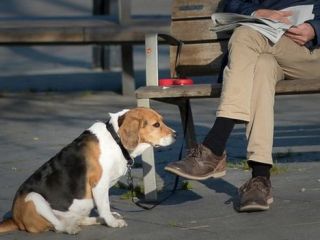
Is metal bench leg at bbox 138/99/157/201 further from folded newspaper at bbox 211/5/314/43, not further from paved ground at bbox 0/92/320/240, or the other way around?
folded newspaper at bbox 211/5/314/43

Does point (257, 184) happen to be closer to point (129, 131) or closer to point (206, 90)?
point (206, 90)

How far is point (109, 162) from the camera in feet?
17.0

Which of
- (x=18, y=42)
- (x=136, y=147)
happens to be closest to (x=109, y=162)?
(x=136, y=147)

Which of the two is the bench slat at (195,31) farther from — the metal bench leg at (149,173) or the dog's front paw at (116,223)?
the dog's front paw at (116,223)

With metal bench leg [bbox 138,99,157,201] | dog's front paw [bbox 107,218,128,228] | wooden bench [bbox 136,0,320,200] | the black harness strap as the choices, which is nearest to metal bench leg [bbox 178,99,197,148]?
wooden bench [bbox 136,0,320,200]

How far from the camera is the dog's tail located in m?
5.21

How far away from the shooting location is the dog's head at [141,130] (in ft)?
17.2

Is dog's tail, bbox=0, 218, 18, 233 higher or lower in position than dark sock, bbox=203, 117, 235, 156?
lower

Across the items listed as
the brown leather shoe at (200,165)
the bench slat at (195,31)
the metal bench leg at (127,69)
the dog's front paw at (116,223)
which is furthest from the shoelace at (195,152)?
the metal bench leg at (127,69)

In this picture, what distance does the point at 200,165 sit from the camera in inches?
214

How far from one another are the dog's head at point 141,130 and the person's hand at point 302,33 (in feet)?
3.27

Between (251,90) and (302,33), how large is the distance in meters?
0.59

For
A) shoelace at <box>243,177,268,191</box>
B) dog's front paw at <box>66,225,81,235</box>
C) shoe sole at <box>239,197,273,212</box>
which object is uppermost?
shoelace at <box>243,177,268,191</box>

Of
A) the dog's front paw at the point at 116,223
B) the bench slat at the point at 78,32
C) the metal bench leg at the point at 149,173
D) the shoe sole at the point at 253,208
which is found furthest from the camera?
the bench slat at the point at 78,32
